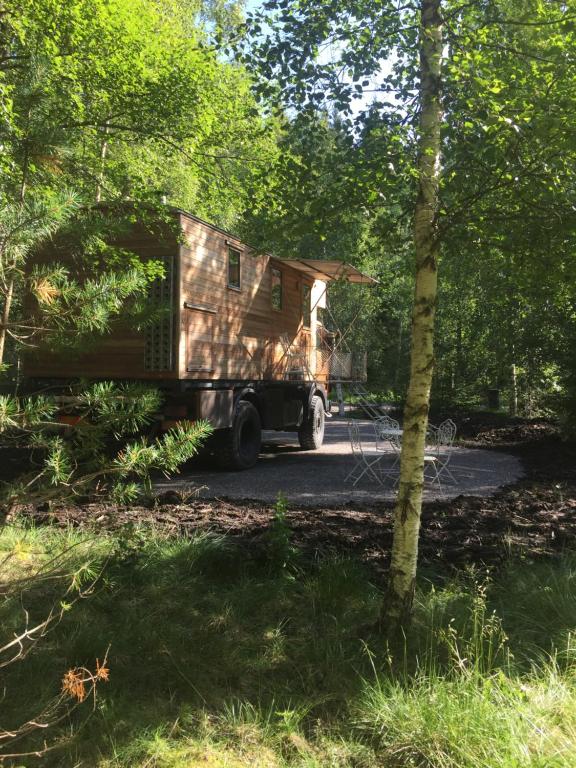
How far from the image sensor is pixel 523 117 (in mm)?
2625

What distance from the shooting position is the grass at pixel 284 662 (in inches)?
84.9

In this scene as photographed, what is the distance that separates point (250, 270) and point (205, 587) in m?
6.71

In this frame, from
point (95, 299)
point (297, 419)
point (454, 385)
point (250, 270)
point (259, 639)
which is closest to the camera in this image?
point (95, 299)

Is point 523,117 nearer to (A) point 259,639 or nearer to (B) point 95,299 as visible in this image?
(B) point 95,299

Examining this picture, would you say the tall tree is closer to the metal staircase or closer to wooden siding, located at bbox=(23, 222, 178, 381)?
wooden siding, located at bbox=(23, 222, 178, 381)

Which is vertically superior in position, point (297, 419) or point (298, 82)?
point (298, 82)

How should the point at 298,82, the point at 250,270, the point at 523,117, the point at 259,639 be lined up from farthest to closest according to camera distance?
the point at 250,270 < the point at 298,82 < the point at 259,639 < the point at 523,117

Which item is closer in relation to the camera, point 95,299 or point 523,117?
point 95,299

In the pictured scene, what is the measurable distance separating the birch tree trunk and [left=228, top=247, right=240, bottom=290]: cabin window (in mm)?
6045

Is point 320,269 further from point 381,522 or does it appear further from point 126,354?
point 381,522

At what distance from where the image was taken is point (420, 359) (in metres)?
2.88

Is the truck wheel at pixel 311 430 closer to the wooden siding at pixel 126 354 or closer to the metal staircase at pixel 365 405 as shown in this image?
the metal staircase at pixel 365 405

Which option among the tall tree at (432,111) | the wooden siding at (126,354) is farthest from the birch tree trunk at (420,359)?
the wooden siding at (126,354)

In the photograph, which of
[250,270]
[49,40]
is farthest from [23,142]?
[250,270]
